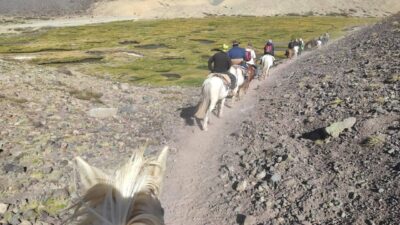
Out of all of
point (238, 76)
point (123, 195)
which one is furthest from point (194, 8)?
point (123, 195)

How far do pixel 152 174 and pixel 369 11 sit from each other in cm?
18294

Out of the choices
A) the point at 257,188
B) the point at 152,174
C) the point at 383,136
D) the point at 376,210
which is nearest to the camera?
the point at 152,174

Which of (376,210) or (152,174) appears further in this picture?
(376,210)

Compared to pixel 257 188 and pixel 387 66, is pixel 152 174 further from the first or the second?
pixel 387 66

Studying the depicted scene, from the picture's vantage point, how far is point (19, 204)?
11594 millimetres

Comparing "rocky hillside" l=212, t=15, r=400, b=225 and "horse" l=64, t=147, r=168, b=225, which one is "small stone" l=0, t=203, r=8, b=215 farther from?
"horse" l=64, t=147, r=168, b=225

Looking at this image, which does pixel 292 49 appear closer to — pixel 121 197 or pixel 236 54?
pixel 236 54

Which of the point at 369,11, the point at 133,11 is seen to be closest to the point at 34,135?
the point at 133,11

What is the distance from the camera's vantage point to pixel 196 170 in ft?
48.1

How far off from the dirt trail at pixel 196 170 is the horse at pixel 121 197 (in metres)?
8.26

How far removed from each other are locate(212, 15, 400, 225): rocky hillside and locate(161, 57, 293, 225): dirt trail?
471 mm

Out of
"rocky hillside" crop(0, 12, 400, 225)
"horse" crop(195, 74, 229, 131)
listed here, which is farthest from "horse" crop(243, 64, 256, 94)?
"horse" crop(195, 74, 229, 131)

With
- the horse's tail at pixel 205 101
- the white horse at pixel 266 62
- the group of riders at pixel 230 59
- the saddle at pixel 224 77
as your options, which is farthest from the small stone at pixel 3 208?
the white horse at pixel 266 62

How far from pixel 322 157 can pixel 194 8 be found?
164634 millimetres
